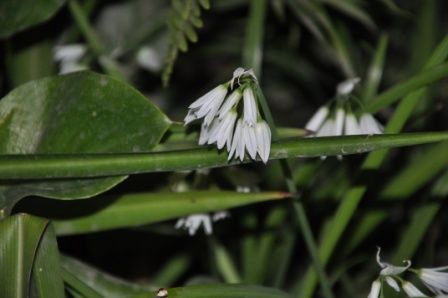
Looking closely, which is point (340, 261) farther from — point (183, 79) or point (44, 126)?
point (183, 79)

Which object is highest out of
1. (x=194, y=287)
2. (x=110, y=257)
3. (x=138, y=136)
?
(x=110, y=257)

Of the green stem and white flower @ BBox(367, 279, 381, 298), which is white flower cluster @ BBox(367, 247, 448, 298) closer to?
white flower @ BBox(367, 279, 381, 298)

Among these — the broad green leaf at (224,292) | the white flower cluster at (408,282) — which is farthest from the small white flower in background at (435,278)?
the broad green leaf at (224,292)

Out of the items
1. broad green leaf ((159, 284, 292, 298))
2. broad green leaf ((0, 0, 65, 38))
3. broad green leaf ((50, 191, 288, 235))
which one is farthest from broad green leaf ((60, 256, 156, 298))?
broad green leaf ((0, 0, 65, 38))

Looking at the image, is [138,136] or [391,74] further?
[391,74]

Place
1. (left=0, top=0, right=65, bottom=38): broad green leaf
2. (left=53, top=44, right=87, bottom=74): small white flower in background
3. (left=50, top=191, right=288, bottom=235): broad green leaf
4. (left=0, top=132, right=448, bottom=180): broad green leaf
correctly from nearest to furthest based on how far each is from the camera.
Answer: (left=0, top=132, right=448, bottom=180): broad green leaf < (left=50, top=191, right=288, bottom=235): broad green leaf < (left=0, top=0, right=65, bottom=38): broad green leaf < (left=53, top=44, right=87, bottom=74): small white flower in background

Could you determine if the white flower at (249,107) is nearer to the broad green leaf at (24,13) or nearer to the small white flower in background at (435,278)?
the small white flower in background at (435,278)

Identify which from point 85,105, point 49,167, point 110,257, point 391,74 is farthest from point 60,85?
point 391,74
